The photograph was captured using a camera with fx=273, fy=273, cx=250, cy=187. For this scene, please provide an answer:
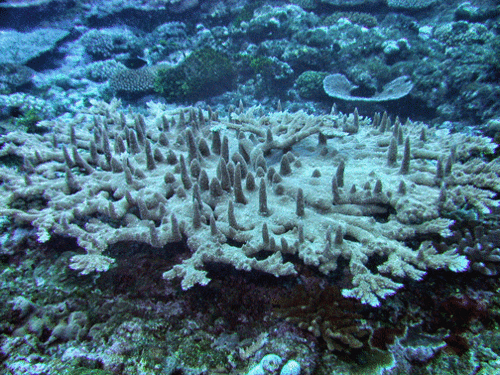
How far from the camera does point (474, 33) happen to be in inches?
356

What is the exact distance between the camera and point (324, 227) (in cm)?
250

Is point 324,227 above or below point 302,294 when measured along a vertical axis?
above

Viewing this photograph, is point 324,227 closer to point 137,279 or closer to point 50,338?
point 137,279

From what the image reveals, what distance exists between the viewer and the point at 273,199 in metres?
2.87

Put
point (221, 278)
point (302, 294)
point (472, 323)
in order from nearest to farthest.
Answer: point (472, 323), point (302, 294), point (221, 278)

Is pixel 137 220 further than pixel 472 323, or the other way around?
pixel 137 220

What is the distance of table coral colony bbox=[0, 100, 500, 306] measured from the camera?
221 centimetres

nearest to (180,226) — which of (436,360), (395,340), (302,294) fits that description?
(302,294)

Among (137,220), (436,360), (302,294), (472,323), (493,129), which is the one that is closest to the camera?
(436,360)

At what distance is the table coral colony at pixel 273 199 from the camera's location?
2211 mm

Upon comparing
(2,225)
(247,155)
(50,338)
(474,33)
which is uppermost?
(474,33)

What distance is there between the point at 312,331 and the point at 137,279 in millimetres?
1550

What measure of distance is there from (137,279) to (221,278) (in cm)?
76

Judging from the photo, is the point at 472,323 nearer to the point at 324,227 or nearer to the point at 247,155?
the point at 324,227
